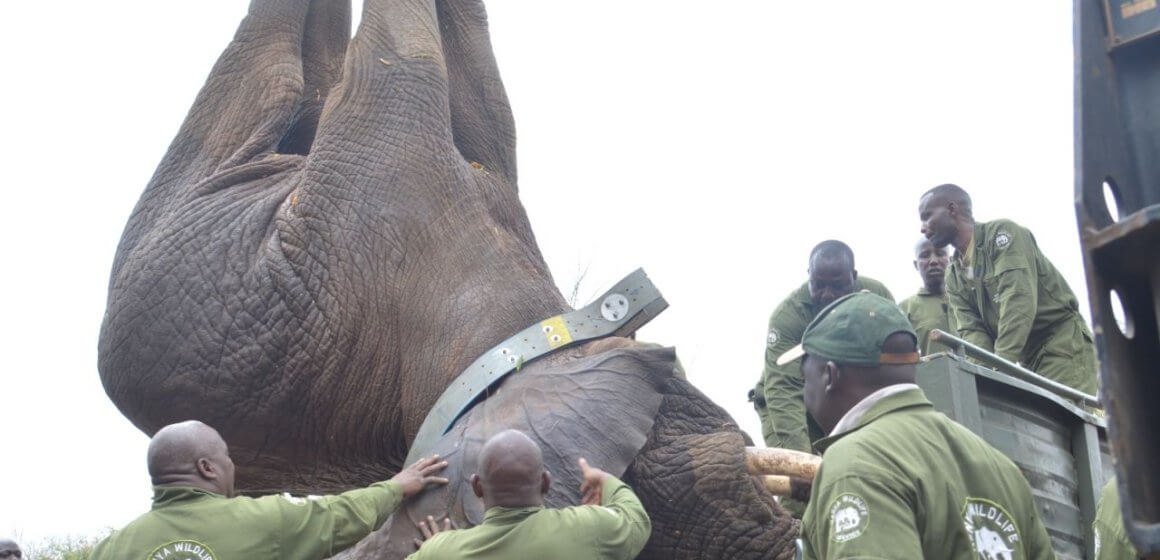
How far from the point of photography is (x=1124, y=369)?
1974 millimetres

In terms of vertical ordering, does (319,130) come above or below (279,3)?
below

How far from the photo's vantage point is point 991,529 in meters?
3.19

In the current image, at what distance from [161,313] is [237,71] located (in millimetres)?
1530

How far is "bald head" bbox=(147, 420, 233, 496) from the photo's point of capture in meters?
4.34

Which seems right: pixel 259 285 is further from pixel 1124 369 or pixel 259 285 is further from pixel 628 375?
pixel 1124 369

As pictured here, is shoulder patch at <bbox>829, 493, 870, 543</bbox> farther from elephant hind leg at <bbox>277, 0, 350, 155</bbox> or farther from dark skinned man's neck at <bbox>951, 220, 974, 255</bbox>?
elephant hind leg at <bbox>277, 0, 350, 155</bbox>

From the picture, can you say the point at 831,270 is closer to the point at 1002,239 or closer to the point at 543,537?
the point at 1002,239

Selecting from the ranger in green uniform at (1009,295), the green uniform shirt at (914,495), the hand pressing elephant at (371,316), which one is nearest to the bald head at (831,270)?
the ranger in green uniform at (1009,295)

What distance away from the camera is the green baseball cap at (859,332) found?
338 cm

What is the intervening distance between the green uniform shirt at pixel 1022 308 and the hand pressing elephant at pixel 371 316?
2003 mm

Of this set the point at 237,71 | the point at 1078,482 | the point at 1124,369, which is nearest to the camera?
the point at 1124,369

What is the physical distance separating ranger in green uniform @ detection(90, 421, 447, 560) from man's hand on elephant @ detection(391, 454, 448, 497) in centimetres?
44

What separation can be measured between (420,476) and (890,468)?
2364 mm

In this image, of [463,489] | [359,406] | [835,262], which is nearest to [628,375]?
[463,489]
